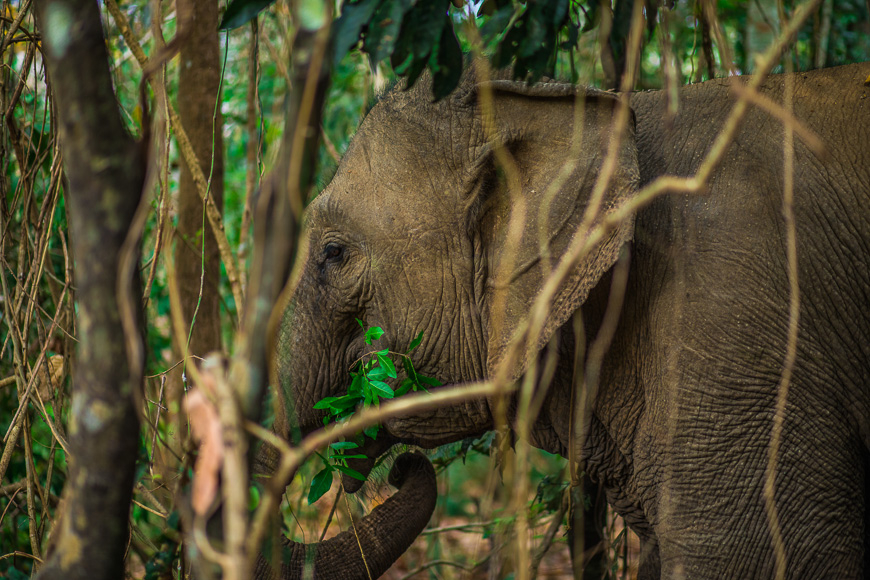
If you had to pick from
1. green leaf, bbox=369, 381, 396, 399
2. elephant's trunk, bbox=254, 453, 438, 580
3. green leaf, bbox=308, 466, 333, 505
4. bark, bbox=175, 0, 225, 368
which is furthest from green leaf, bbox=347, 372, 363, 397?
bark, bbox=175, 0, 225, 368

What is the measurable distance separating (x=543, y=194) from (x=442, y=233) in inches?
13.0

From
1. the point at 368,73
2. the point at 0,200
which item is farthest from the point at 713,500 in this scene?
the point at 368,73

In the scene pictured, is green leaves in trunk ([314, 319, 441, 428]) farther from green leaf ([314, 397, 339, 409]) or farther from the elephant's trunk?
the elephant's trunk

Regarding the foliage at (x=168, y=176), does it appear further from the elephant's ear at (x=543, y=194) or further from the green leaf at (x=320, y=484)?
the elephant's ear at (x=543, y=194)

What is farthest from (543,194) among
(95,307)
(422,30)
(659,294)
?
(95,307)

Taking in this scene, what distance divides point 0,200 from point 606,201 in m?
2.04

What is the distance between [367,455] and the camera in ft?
9.02

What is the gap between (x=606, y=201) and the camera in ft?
7.32

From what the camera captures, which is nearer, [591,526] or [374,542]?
[374,542]

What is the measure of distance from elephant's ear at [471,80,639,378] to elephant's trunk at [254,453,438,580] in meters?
0.69

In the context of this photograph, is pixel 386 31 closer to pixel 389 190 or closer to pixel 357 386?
pixel 389 190

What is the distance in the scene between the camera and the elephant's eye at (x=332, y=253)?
254 cm

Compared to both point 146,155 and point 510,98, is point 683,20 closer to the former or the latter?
point 510,98

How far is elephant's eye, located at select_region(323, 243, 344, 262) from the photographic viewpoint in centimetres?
254
